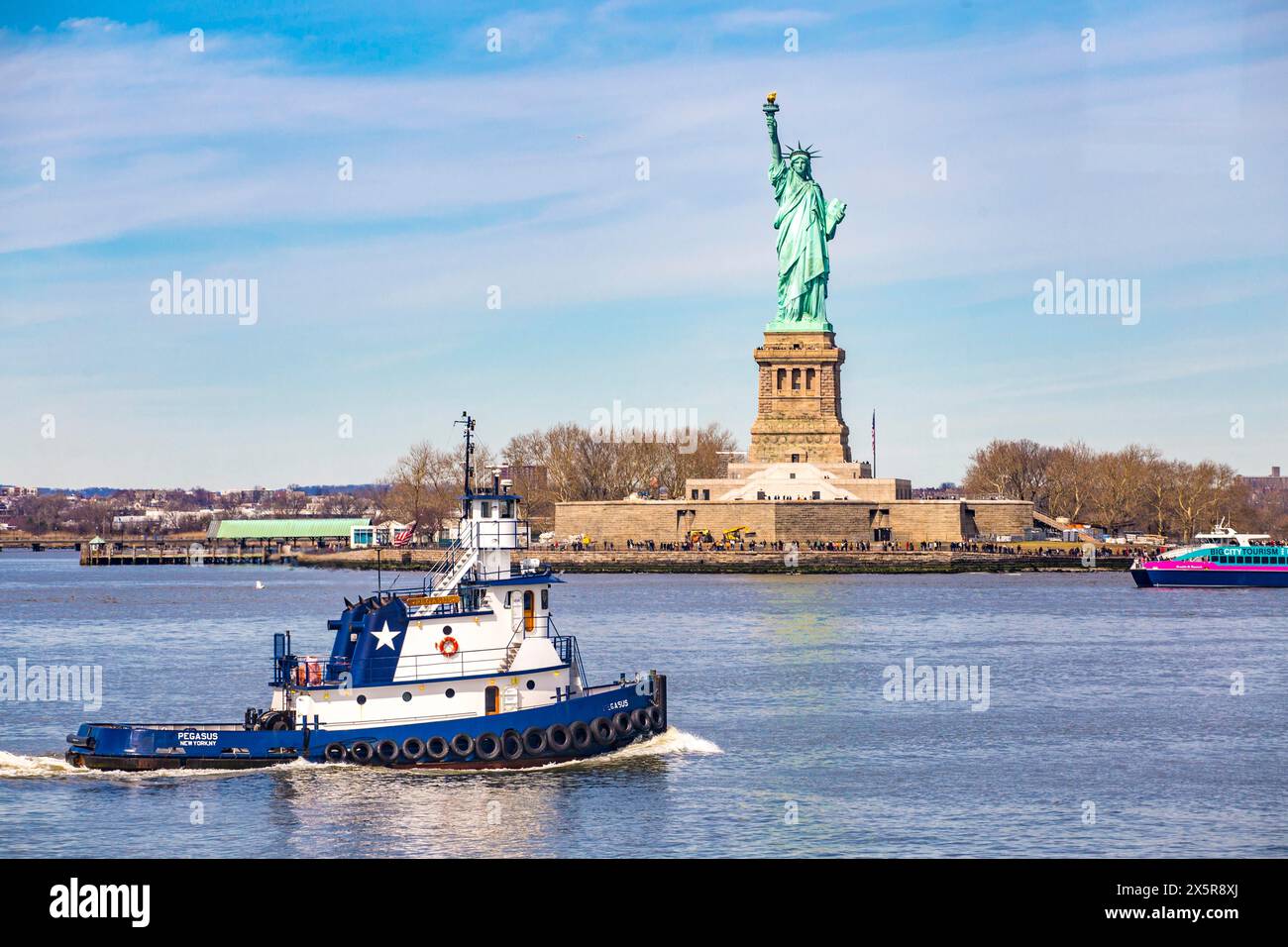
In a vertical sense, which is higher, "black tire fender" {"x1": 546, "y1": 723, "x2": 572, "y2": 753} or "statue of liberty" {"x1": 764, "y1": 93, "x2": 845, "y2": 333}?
"statue of liberty" {"x1": 764, "y1": 93, "x2": 845, "y2": 333}

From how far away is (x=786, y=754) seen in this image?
39094 millimetres

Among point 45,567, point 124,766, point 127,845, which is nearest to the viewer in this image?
point 127,845

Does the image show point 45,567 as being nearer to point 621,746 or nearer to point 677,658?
point 677,658

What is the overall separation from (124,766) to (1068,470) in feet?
395

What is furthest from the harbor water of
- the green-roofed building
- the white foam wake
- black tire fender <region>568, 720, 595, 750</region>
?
the green-roofed building

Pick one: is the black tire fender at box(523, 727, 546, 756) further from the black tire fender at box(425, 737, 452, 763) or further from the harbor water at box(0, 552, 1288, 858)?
the black tire fender at box(425, 737, 452, 763)

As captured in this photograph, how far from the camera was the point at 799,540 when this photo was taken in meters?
120

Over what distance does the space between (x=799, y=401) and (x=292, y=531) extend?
82.7 metres

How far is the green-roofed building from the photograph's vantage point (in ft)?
627

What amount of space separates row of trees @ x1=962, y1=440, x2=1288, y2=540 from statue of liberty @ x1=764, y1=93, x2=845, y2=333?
3100cm

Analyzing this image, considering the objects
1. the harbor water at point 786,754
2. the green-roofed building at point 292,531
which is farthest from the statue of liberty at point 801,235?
the green-roofed building at point 292,531

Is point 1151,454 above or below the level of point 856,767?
above

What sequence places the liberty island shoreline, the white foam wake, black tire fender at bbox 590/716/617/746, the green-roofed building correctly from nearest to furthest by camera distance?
1. the white foam wake
2. black tire fender at bbox 590/716/617/746
3. the liberty island shoreline
4. the green-roofed building
